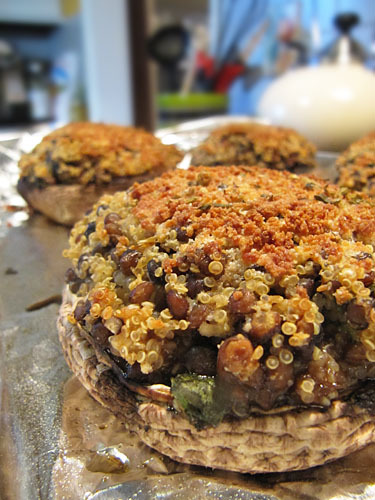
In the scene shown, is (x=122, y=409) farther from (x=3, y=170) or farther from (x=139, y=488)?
(x=3, y=170)

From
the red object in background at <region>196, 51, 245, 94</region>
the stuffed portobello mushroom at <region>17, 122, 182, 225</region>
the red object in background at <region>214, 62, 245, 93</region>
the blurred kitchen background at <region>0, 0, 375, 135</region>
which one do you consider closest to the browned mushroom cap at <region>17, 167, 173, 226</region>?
the stuffed portobello mushroom at <region>17, 122, 182, 225</region>

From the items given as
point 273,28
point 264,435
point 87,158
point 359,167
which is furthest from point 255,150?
point 273,28

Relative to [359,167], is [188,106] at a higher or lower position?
higher

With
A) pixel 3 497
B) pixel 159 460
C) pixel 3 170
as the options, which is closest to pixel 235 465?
pixel 159 460

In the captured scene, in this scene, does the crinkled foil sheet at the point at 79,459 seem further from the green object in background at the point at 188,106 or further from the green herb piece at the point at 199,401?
the green object in background at the point at 188,106

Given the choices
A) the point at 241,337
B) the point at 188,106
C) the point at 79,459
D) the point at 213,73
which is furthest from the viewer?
the point at 213,73

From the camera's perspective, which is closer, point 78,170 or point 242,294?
point 242,294

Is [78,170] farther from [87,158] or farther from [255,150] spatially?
[255,150]

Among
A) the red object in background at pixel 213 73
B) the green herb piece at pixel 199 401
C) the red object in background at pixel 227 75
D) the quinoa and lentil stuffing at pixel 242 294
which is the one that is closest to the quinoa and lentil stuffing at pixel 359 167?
the quinoa and lentil stuffing at pixel 242 294
